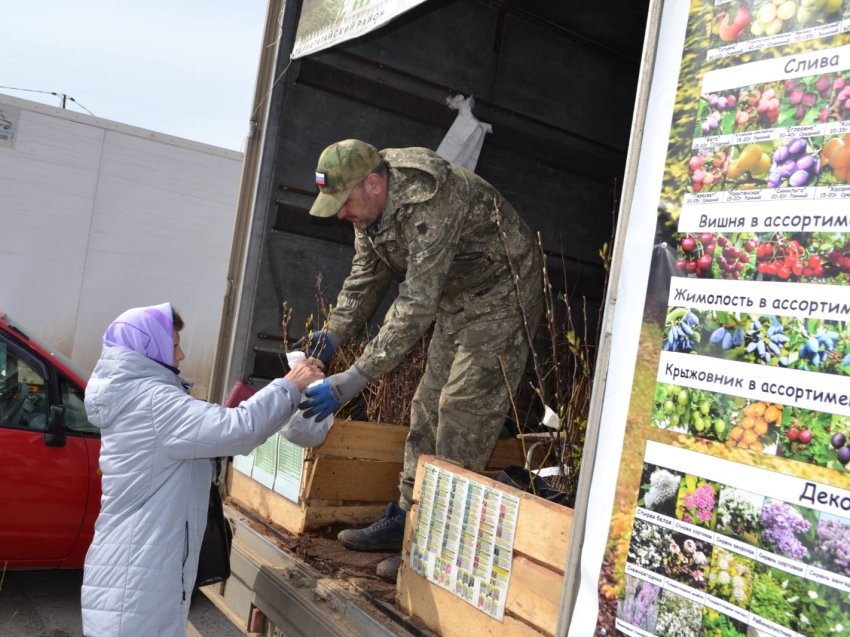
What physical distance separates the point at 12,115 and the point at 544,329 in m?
6.84

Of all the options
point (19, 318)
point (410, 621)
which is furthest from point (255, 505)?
point (19, 318)

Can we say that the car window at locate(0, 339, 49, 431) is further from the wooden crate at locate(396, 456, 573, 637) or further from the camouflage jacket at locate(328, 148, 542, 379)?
the wooden crate at locate(396, 456, 573, 637)

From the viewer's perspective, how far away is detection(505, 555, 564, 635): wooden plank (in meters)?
2.03

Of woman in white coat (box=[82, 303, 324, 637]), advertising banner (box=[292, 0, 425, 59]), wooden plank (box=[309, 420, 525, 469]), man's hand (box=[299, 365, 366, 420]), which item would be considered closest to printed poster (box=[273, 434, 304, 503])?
wooden plank (box=[309, 420, 525, 469])

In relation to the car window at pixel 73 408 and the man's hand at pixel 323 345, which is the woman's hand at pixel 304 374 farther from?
the car window at pixel 73 408

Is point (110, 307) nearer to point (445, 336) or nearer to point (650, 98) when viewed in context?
point (445, 336)

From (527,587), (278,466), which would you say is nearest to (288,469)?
(278,466)

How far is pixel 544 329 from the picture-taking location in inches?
201

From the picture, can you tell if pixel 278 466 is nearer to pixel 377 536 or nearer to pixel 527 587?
pixel 377 536

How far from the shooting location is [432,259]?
299 cm

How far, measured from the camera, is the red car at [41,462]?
401 centimetres

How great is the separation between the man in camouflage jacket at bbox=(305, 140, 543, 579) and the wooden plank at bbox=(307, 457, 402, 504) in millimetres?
184

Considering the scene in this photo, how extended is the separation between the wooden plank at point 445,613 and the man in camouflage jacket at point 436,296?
0.29 metres

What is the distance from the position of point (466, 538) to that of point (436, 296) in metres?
1.00
